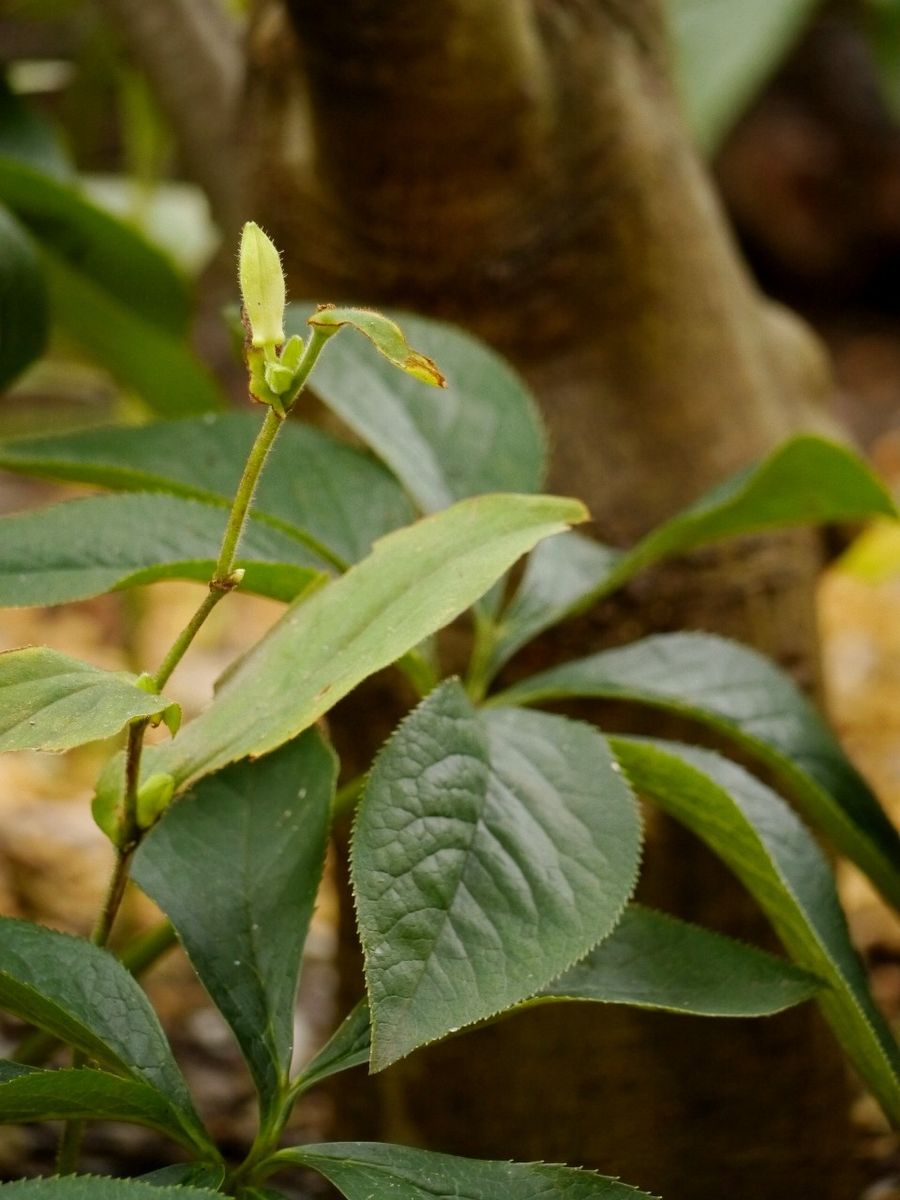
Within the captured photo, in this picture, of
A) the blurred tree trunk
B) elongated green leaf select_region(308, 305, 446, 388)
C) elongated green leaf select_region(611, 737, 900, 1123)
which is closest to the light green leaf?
Answer: the blurred tree trunk

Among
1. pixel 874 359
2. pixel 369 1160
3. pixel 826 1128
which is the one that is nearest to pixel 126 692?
pixel 369 1160

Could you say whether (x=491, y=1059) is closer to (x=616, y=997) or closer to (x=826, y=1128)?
(x=826, y=1128)

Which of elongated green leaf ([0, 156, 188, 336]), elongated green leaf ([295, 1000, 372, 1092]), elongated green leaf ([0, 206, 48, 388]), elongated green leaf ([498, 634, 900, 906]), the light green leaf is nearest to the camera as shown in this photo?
elongated green leaf ([295, 1000, 372, 1092])

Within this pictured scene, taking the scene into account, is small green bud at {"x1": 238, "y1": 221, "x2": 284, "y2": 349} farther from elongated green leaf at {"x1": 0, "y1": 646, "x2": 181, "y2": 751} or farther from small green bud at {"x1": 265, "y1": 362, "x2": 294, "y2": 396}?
elongated green leaf at {"x1": 0, "y1": 646, "x2": 181, "y2": 751}

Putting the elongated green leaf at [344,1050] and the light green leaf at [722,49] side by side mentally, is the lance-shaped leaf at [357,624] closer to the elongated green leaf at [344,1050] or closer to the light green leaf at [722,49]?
the elongated green leaf at [344,1050]

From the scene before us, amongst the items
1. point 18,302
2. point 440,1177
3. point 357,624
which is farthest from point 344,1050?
point 18,302

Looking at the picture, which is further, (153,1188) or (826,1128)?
(826,1128)
